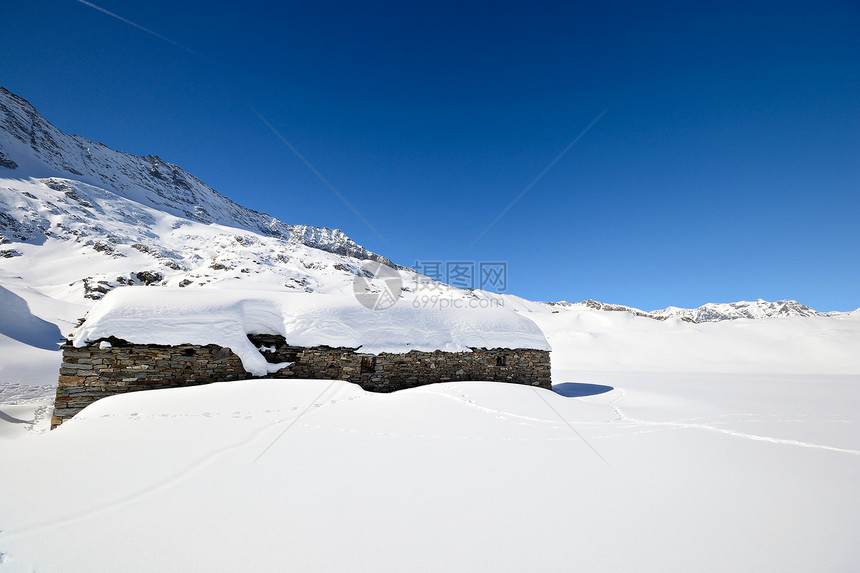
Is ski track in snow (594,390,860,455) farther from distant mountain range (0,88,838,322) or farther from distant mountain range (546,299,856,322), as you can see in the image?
distant mountain range (546,299,856,322)

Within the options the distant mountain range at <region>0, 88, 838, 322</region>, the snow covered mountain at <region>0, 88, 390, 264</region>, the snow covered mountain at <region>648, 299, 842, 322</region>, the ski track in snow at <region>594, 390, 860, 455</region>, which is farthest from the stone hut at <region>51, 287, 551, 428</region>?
the snow covered mountain at <region>648, 299, 842, 322</region>

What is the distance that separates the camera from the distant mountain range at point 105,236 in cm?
3741

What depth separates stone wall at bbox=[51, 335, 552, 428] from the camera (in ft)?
24.0

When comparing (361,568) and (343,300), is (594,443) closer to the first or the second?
(361,568)

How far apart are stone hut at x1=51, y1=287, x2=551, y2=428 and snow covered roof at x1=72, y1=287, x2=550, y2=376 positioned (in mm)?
26

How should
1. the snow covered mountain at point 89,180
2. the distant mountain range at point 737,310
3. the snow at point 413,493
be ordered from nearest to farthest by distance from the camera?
1. the snow at point 413,493
2. the snow covered mountain at point 89,180
3. the distant mountain range at point 737,310

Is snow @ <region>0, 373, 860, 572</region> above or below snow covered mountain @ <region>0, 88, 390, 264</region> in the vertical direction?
below

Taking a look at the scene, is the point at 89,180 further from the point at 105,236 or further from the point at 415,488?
the point at 415,488

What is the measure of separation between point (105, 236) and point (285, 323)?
58592mm

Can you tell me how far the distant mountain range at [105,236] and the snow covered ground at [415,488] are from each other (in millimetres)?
18979

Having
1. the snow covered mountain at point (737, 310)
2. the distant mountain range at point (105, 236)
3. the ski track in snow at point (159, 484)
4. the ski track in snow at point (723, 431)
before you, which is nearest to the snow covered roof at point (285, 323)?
the ski track in snow at point (159, 484)

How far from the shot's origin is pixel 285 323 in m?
9.14

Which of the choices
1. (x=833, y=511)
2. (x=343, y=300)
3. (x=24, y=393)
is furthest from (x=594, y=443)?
(x=24, y=393)

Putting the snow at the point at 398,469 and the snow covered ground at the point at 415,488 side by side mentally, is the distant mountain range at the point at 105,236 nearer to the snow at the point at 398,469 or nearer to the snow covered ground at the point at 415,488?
the snow at the point at 398,469
